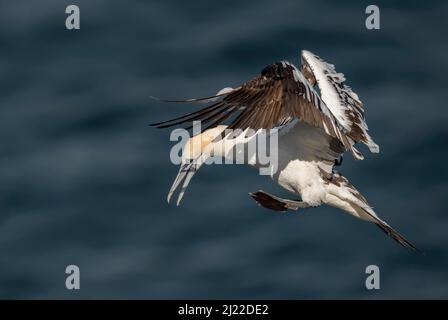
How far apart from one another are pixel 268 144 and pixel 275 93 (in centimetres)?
98

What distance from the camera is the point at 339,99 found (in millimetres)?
14750

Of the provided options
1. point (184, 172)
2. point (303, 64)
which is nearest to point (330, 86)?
point (303, 64)

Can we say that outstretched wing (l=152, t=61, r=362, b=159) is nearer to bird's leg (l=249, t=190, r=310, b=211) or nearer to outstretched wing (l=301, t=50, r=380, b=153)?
outstretched wing (l=301, t=50, r=380, b=153)

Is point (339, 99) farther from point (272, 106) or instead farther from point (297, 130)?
point (272, 106)

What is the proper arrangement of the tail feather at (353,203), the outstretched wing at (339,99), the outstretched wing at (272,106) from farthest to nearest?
1. the outstretched wing at (339,99)
2. the tail feather at (353,203)
3. the outstretched wing at (272,106)

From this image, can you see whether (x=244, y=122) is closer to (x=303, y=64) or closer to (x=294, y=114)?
(x=294, y=114)

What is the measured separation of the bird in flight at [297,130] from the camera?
42.3ft

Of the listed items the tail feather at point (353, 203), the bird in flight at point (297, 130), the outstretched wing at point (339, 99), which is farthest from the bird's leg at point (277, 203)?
the outstretched wing at point (339, 99)

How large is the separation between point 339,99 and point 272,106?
196 cm

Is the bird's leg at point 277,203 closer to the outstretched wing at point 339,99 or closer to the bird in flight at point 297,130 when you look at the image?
the bird in flight at point 297,130

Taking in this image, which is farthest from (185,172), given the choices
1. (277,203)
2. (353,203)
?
(353,203)

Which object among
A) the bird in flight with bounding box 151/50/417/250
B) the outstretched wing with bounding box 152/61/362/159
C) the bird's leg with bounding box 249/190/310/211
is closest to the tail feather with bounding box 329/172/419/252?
the bird in flight with bounding box 151/50/417/250

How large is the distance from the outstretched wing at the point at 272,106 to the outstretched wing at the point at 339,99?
2.58ft

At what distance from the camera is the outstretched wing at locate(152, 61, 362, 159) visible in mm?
12781
